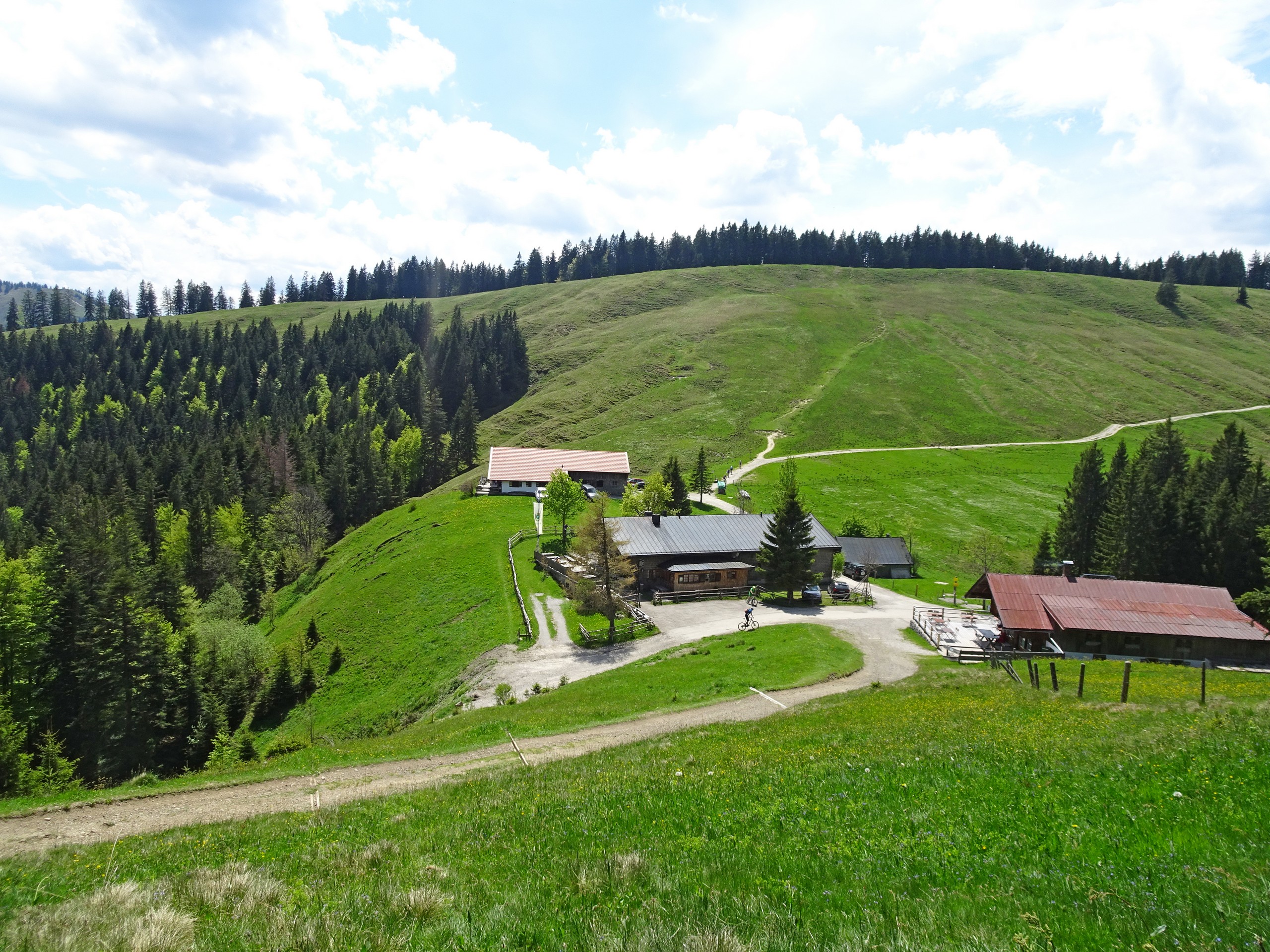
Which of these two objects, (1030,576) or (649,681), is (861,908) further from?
(1030,576)

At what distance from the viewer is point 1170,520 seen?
63.3m

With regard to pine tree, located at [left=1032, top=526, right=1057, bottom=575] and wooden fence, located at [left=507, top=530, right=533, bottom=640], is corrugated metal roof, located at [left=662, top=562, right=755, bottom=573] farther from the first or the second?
pine tree, located at [left=1032, top=526, right=1057, bottom=575]

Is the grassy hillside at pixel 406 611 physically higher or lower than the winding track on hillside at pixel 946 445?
lower

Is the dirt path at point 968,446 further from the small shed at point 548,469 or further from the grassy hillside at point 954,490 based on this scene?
the small shed at point 548,469

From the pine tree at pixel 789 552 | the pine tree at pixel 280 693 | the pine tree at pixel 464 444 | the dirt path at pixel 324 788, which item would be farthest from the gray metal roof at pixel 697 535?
the pine tree at pixel 464 444

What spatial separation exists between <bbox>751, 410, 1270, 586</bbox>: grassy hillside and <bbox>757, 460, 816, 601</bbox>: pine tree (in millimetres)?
17431

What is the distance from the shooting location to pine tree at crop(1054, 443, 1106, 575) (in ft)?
243

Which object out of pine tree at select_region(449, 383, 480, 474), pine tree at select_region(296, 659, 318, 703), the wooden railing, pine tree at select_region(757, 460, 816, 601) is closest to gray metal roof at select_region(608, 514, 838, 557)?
the wooden railing

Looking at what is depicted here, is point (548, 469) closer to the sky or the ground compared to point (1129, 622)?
closer to the sky

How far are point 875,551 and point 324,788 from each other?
66.8 metres

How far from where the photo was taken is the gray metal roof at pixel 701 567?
201 ft

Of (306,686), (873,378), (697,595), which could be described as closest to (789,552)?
(697,595)

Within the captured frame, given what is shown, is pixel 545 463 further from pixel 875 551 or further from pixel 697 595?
pixel 875 551

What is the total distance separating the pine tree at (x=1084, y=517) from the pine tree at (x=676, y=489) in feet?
145
